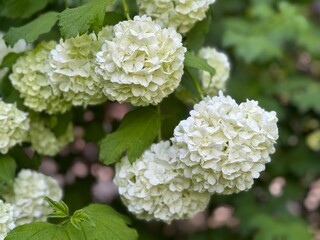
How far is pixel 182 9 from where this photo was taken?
2.34 meters

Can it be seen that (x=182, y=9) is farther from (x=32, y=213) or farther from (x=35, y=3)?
(x=32, y=213)

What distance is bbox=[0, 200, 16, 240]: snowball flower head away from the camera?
212 cm

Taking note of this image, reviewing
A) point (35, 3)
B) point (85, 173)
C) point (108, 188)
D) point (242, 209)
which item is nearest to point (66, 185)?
point (85, 173)

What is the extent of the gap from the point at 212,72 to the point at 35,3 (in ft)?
2.50

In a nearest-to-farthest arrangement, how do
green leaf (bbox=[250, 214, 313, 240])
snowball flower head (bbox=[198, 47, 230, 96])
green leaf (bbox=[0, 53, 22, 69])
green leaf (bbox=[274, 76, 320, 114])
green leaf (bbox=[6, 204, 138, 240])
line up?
1. green leaf (bbox=[6, 204, 138, 240])
2. green leaf (bbox=[0, 53, 22, 69])
3. snowball flower head (bbox=[198, 47, 230, 96])
4. green leaf (bbox=[250, 214, 313, 240])
5. green leaf (bbox=[274, 76, 320, 114])

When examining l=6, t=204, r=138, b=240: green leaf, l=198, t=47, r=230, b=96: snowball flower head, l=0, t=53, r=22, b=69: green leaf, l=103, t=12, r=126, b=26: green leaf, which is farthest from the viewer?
l=198, t=47, r=230, b=96: snowball flower head

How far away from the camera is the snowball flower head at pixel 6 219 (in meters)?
2.12

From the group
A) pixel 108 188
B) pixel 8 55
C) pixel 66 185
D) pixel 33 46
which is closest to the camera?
pixel 8 55

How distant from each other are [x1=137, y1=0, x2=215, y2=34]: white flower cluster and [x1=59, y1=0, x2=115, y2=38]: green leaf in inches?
8.1

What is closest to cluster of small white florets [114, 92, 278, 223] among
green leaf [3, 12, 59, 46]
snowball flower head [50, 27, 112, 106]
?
snowball flower head [50, 27, 112, 106]

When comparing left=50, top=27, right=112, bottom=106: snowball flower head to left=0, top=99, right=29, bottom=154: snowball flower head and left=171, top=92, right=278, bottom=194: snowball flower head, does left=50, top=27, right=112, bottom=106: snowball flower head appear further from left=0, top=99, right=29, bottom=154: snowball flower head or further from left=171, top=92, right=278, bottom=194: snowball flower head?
left=171, top=92, right=278, bottom=194: snowball flower head

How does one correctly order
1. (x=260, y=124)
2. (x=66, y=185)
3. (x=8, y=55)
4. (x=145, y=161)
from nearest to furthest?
(x=260, y=124), (x=145, y=161), (x=8, y=55), (x=66, y=185)

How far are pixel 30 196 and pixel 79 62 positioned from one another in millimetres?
513

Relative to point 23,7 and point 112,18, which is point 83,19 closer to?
point 112,18
